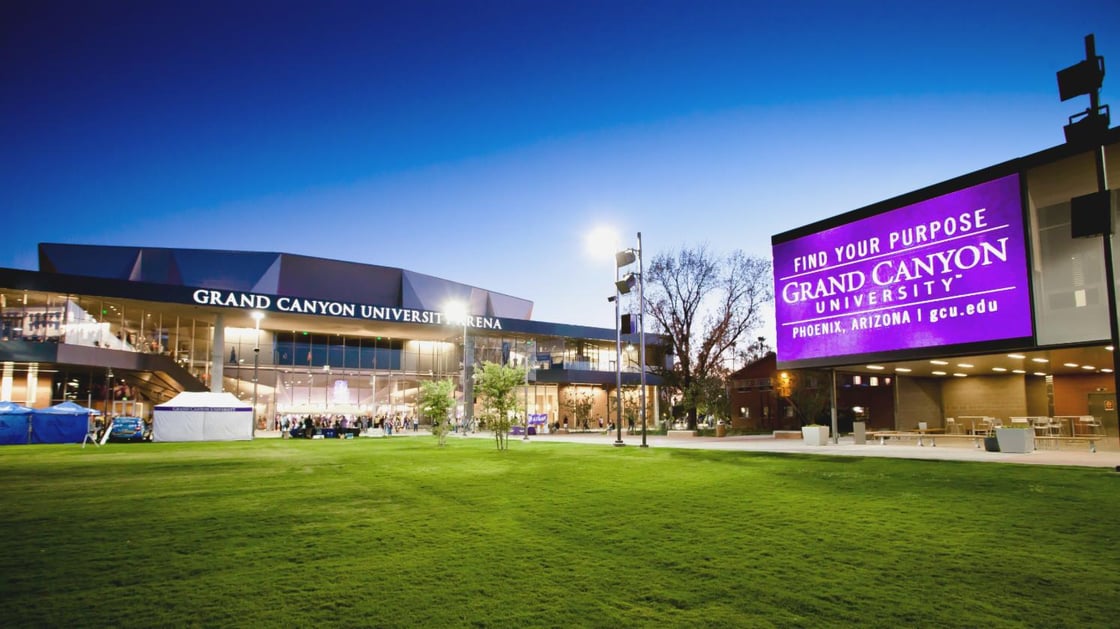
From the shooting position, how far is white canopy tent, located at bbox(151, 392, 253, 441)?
→ 3522 cm

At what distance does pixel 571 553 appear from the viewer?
6.86 metres

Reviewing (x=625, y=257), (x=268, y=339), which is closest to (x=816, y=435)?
(x=625, y=257)

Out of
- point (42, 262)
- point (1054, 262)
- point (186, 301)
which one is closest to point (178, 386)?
point (186, 301)

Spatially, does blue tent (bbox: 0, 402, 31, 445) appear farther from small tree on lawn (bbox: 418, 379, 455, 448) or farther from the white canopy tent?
small tree on lawn (bbox: 418, 379, 455, 448)

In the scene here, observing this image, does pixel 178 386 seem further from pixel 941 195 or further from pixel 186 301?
pixel 941 195

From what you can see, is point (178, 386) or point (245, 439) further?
point (178, 386)

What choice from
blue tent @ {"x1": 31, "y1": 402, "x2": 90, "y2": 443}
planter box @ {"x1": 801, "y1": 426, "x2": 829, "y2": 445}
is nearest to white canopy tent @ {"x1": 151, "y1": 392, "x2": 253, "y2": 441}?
blue tent @ {"x1": 31, "y1": 402, "x2": 90, "y2": 443}

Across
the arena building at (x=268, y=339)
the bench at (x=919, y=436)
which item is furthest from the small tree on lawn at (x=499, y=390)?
the bench at (x=919, y=436)

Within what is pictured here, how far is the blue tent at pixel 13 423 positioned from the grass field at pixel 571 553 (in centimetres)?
2654

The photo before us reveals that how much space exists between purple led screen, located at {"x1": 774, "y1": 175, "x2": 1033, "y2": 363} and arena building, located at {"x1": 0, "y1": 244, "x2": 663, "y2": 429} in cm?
1483

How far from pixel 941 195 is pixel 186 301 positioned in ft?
143

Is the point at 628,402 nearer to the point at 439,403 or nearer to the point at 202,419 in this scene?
the point at 439,403

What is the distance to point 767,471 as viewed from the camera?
15.8m

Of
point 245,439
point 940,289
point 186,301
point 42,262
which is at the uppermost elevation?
point 42,262
